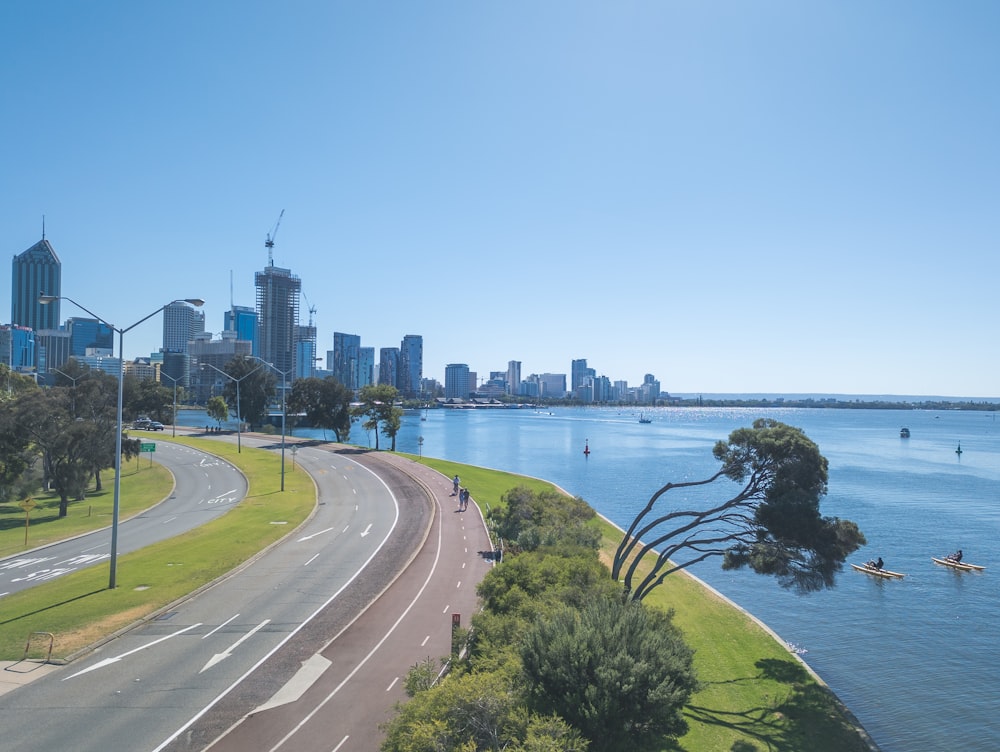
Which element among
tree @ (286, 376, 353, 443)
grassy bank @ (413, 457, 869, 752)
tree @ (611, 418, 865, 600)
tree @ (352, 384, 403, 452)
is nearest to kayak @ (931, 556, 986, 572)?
grassy bank @ (413, 457, 869, 752)

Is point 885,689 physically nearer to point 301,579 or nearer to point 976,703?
point 976,703

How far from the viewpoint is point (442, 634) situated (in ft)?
77.8

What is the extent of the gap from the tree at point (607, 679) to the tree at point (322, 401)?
8509cm

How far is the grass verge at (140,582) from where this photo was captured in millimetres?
22188

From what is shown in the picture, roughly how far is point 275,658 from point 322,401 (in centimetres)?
8028

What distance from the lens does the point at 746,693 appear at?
77.3ft

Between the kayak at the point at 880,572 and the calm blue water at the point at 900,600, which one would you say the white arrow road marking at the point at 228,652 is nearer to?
the calm blue water at the point at 900,600

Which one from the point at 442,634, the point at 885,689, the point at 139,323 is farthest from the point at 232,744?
the point at 885,689

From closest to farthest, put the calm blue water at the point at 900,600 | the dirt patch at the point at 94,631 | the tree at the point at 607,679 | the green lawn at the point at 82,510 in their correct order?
the tree at the point at 607,679, the dirt patch at the point at 94,631, the calm blue water at the point at 900,600, the green lawn at the point at 82,510

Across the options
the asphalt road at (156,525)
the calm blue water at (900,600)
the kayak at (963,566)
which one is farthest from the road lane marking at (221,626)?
the kayak at (963,566)

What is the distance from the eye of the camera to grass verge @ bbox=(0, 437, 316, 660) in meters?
22.2

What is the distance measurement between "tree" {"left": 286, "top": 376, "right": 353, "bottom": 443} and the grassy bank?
7279 cm

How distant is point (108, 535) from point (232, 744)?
2911cm

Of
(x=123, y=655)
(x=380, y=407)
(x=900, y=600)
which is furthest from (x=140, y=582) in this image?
(x=380, y=407)
